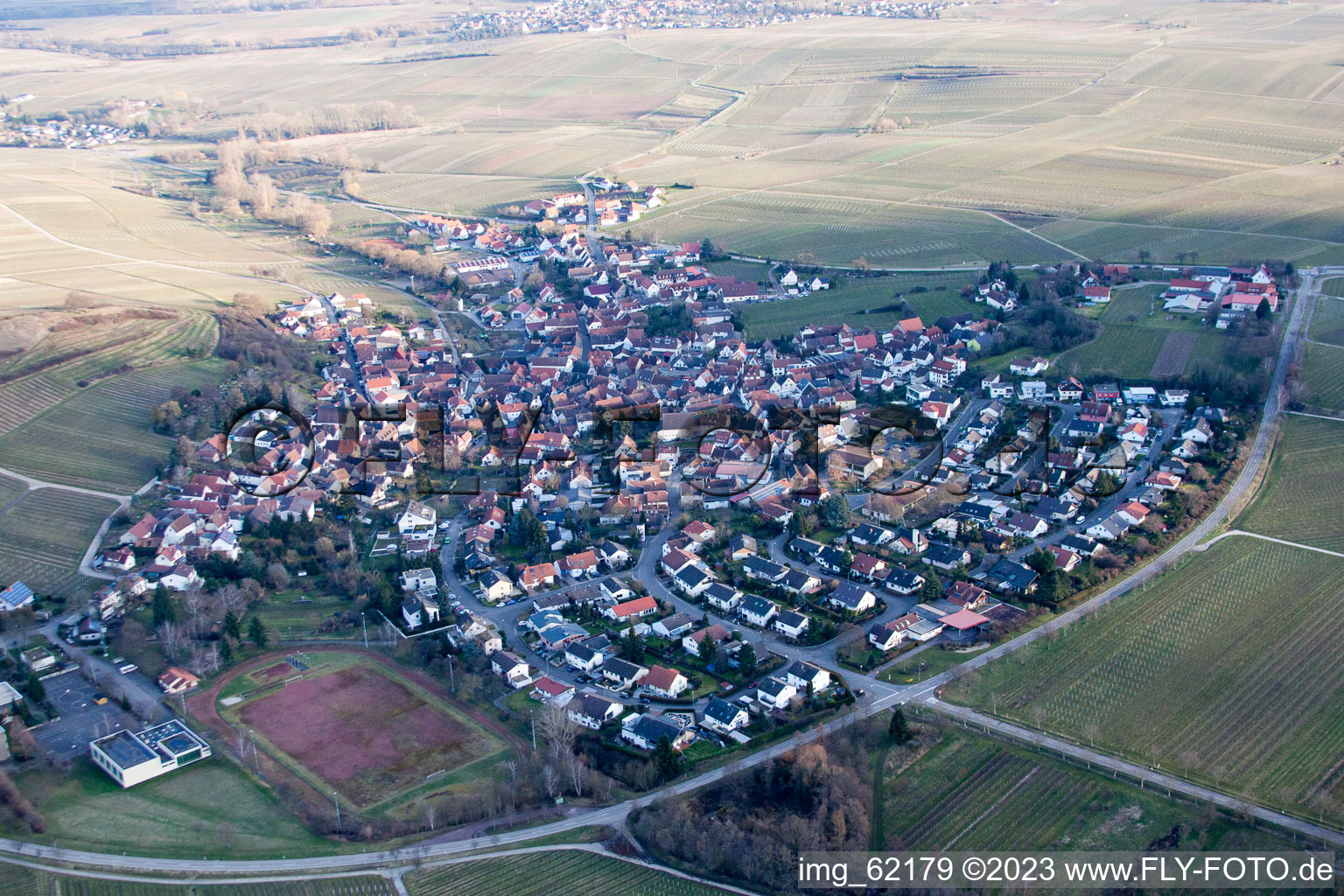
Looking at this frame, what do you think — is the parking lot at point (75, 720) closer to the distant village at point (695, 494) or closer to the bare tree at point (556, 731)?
the distant village at point (695, 494)

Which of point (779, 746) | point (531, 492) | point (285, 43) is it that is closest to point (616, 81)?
point (285, 43)

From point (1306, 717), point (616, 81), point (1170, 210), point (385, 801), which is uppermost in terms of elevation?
point (616, 81)

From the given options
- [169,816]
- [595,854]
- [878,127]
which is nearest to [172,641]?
[169,816]

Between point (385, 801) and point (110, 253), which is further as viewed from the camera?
point (110, 253)

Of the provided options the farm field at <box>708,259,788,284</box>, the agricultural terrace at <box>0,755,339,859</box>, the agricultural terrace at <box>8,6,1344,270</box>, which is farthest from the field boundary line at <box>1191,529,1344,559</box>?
the farm field at <box>708,259,788,284</box>

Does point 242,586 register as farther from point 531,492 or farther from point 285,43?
point 285,43

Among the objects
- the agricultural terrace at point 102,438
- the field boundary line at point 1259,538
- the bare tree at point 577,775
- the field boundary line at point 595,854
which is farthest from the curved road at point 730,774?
the agricultural terrace at point 102,438

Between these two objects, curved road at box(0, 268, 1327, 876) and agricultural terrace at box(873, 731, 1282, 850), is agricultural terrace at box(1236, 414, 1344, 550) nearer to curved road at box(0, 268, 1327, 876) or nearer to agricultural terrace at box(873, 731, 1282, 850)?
curved road at box(0, 268, 1327, 876)
